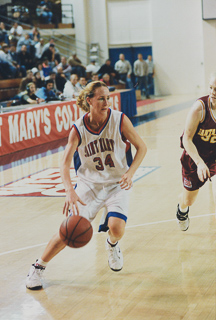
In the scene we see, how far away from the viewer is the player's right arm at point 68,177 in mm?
3943

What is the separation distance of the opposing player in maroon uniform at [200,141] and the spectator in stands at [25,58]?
14.0m

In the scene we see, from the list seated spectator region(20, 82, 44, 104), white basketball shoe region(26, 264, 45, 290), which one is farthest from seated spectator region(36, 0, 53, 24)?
white basketball shoe region(26, 264, 45, 290)

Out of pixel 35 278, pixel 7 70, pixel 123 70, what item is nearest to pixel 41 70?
pixel 7 70

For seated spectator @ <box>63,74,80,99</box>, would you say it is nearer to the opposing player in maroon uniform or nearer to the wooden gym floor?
the wooden gym floor

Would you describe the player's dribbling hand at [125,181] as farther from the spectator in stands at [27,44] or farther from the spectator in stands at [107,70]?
the spectator in stands at [107,70]

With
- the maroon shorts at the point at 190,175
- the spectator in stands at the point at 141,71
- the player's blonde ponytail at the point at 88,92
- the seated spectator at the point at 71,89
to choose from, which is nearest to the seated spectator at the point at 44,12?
the spectator in stands at the point at 141,71

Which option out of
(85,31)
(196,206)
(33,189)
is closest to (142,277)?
(196,206)

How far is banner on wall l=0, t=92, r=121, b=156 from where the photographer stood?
11.0 m

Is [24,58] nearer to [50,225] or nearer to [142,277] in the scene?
[50,225]

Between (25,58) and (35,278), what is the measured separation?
15082 millimetres

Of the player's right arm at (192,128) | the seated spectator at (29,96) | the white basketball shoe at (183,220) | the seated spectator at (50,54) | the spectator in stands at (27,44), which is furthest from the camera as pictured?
the seated spectator at (50,54)

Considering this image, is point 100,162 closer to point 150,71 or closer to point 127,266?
point 127,266

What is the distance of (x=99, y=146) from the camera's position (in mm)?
4215

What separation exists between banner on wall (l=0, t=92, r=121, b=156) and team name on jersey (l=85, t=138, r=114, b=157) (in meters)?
6.88
